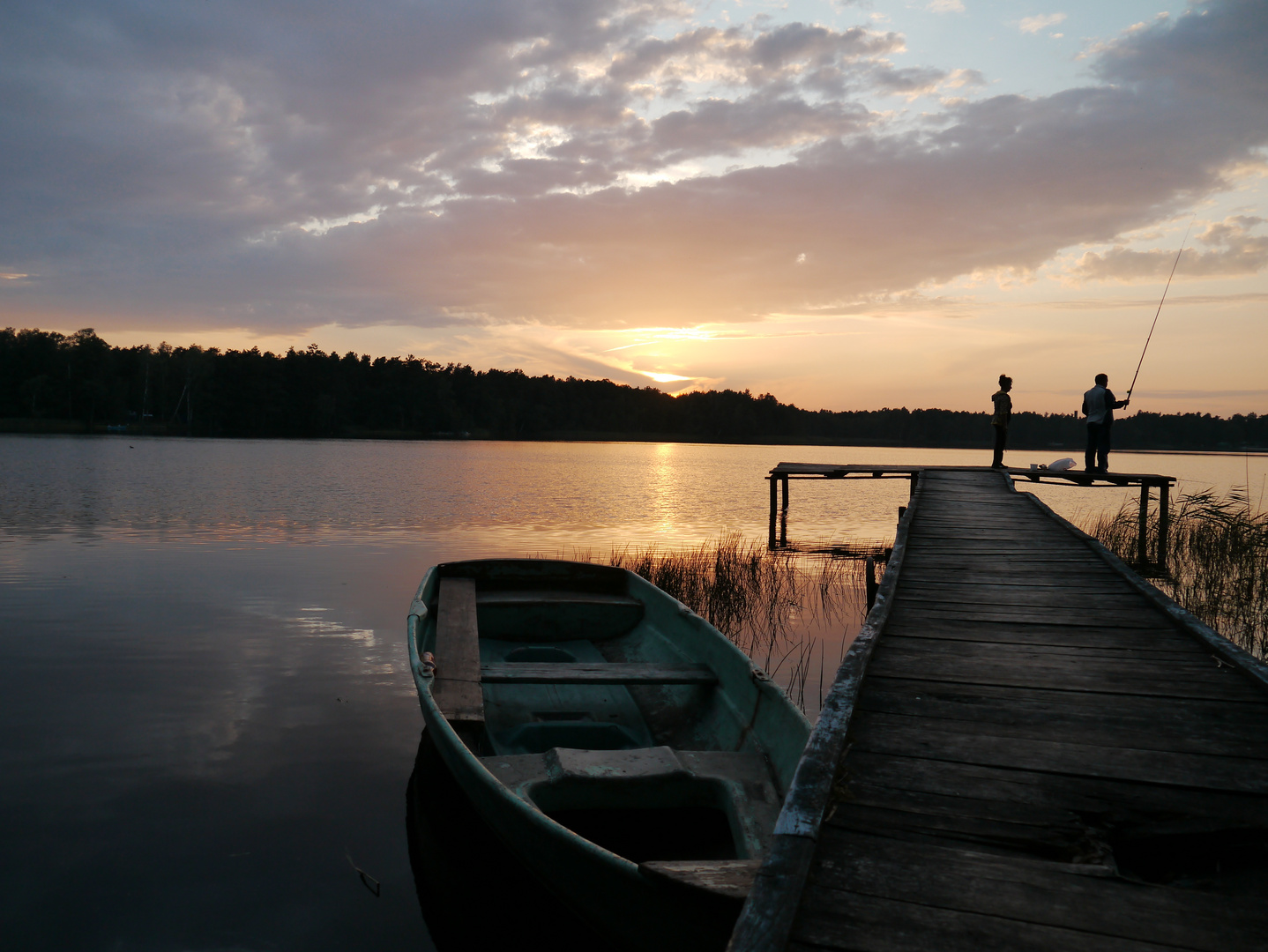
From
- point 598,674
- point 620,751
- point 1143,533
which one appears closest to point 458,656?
point 598,674

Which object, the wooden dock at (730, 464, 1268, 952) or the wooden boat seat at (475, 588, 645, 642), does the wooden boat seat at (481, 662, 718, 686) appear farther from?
the wooden boat seat at (475, 588, 645, 642)

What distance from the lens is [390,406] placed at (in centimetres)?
10900

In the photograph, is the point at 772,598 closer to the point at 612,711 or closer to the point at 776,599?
the point at 776,599

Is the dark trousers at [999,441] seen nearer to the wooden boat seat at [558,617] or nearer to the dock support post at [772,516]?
the dock support post at [772,516]

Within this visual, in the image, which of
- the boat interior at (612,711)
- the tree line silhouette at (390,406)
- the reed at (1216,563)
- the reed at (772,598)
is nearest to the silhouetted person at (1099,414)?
the reed at (1216,563)

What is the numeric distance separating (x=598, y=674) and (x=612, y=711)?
47 cm

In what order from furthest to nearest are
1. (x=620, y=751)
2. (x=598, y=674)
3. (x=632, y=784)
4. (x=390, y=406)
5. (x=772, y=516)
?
(x=390, y=406) → (x=772, y=516) → (x=598, y=674) → (x=620, y=751) → (x=632, y=784)

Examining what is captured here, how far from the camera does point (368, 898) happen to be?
4.59 m

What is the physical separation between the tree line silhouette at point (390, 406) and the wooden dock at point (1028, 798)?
239 feet

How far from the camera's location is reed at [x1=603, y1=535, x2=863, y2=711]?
30.2 ft

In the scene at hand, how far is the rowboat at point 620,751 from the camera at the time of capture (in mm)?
2893

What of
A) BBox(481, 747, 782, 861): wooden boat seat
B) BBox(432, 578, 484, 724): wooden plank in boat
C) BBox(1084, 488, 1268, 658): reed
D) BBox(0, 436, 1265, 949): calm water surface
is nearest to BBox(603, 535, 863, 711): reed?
BBox(0, 436, 1265, 949): calm water surface

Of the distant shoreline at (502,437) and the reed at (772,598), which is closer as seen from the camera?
the reed at (772,598)

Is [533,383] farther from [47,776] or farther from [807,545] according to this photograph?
[47,776]
